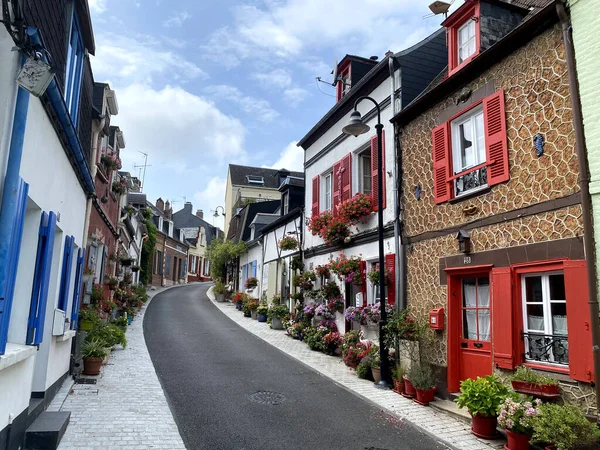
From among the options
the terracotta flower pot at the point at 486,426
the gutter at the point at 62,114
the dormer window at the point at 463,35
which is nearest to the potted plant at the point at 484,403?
the terracotta flower pot at the point at 486,426

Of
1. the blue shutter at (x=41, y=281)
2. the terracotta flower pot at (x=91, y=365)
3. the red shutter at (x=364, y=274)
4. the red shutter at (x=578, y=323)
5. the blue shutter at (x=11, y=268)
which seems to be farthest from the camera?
the red shutter at (x=364, y=274)

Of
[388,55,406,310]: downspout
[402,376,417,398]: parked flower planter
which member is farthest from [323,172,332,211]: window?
[402,376,417,398]: parked flower planter

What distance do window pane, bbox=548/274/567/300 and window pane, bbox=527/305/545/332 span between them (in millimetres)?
263

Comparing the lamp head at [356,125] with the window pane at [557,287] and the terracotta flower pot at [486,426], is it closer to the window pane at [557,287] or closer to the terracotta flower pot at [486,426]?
the window pane at [557,287]

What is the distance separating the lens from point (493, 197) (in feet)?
22.6

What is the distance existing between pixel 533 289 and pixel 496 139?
230cm

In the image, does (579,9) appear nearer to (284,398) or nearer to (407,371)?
(407,371)

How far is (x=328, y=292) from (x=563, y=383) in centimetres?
707

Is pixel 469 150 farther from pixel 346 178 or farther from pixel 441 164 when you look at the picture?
pixel 346 178

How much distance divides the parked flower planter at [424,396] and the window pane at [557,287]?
8.31 ft

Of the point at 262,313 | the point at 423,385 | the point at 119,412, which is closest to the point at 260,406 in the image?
the point at 119,412

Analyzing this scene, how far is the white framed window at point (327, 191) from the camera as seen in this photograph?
43.9ft

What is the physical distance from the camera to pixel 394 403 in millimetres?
7332

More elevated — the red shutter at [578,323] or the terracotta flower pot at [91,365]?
Answer: the red shutter at [578,323]
